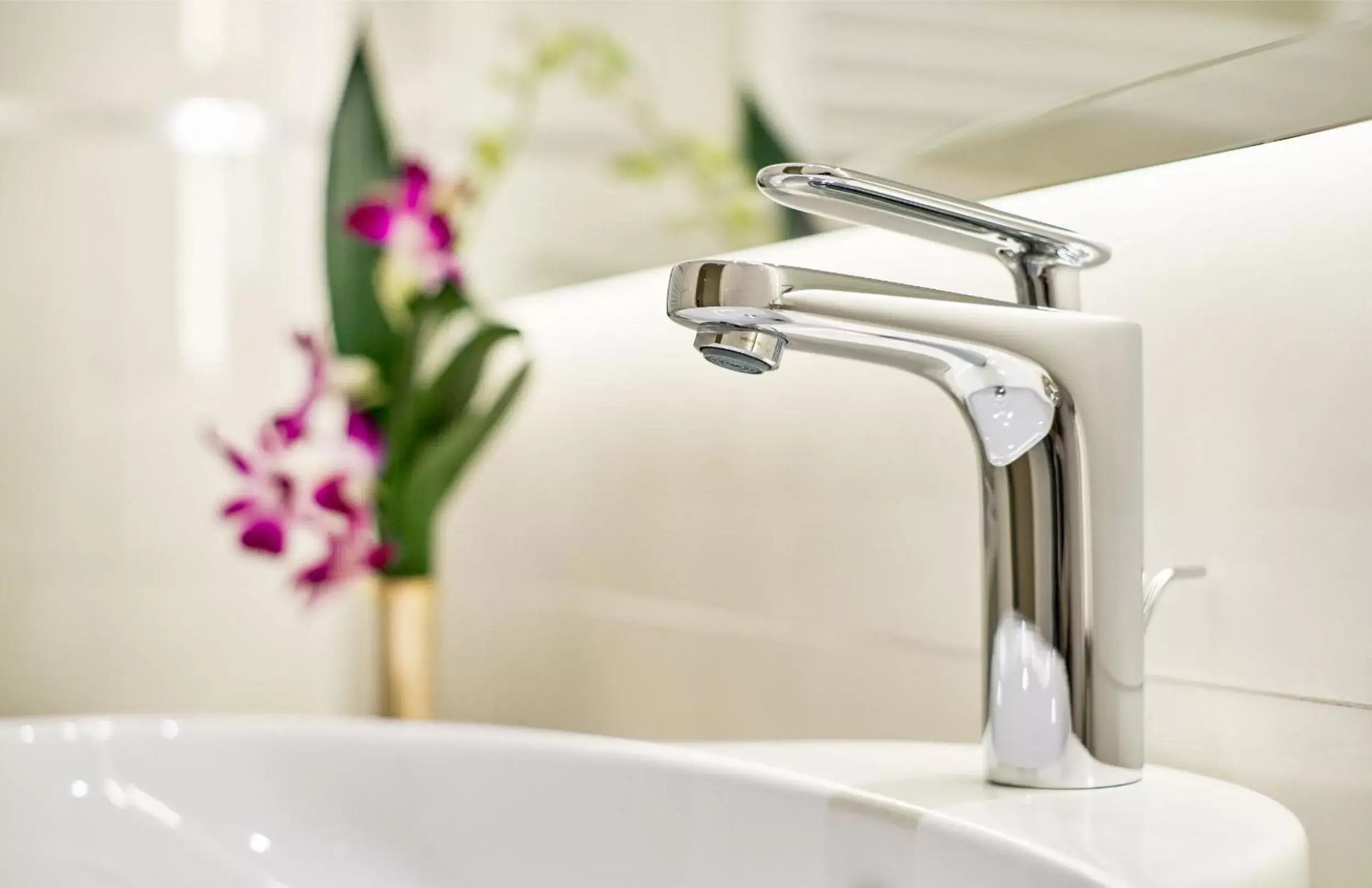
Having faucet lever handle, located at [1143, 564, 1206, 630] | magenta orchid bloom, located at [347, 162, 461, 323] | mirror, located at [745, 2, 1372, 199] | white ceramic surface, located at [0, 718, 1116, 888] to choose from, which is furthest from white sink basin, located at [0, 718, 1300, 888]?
magenta orchid bloom, located at [347, 162, 461, 323]

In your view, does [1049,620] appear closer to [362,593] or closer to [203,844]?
[203,844]

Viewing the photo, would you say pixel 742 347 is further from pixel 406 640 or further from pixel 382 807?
pixel 406 640

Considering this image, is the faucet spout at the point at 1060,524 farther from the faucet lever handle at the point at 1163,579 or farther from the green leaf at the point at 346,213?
the green leaf at the point at 346,213

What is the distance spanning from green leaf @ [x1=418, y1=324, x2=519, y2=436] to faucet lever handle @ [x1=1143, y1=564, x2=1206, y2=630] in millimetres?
499

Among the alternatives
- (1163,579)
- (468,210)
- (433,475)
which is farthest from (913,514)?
(468,210)

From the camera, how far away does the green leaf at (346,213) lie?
94cm

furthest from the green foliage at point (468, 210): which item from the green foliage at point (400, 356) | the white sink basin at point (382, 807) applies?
the white sink basin at point (382, 807)

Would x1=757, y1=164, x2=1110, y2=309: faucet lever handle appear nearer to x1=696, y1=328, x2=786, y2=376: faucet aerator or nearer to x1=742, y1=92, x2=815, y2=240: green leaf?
x1=696, y1=328, x2=786, y2=376: faucet aerator

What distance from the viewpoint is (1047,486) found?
432mm

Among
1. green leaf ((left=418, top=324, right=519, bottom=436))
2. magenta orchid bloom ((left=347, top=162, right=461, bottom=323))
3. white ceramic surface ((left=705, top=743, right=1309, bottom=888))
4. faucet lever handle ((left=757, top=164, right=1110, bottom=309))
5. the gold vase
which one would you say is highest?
magenta orchid bloom ((left=347, top=162, right=461, bottom=323))

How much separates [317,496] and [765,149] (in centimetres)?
37

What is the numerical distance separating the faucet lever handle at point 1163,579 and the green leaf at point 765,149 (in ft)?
0.99

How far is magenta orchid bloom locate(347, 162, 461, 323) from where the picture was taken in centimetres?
88

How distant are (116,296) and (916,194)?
30.0 inches
